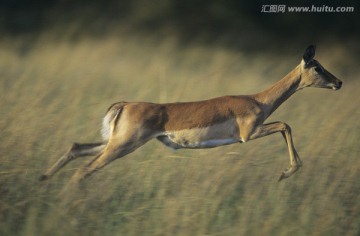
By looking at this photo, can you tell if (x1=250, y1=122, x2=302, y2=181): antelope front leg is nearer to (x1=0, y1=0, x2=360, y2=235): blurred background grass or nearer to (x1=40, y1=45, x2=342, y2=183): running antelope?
(x1=40, y1=45, x2=342, y2=183): running antelope

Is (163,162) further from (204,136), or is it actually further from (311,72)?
(311,72)

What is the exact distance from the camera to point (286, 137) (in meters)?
7.60

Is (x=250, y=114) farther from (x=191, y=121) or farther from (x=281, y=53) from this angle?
(x=281, y=53)

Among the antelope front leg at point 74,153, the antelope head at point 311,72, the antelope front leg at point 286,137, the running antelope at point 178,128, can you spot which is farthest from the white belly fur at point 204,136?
the antelope head at point 311,72

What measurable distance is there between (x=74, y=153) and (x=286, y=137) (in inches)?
61.6

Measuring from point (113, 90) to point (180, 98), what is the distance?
2.08 feet

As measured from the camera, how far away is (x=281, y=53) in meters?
12.2

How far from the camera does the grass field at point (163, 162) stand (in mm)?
6926

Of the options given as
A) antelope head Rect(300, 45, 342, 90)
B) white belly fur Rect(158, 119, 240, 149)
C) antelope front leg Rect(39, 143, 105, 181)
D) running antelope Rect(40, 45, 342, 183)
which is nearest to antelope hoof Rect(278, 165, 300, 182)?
running antelope Rect(40, 45, 342, 183)

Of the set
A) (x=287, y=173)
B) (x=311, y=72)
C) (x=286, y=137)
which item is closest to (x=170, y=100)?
(x=311, y=72)

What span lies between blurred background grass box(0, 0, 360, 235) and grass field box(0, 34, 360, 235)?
0.01 m

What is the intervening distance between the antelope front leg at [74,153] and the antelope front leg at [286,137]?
1.16 metres

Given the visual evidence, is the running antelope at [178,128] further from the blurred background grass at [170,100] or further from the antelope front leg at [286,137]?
the blurred background grass at [170,100]

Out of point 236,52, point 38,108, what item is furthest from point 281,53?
point 38,108
